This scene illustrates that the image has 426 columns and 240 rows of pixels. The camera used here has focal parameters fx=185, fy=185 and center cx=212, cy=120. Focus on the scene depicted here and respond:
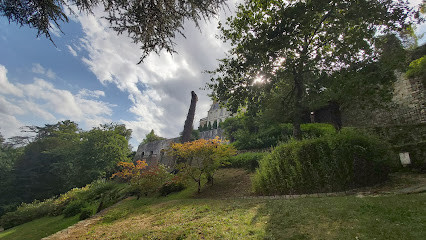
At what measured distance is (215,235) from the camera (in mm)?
3131

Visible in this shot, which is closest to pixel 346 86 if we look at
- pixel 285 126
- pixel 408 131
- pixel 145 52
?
pixel 408 131

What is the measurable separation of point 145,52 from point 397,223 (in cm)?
553

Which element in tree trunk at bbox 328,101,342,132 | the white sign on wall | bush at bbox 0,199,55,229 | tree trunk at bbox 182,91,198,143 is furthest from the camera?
tree trunk at bbox 182,91,198,143

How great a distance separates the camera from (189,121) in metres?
17.3

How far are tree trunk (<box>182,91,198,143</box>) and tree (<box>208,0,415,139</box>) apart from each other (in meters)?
7.45

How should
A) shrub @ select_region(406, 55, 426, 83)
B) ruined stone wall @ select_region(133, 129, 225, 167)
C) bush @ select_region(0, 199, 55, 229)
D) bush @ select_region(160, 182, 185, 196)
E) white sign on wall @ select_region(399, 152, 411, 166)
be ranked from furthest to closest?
ruined stone wall @ select_region(133, 129, 225, 167) < bush @ select_region(0, 199, 55, 229) < shrub @ select_region(406, 55, 426, 83) < bush @ select_region(160, 182, 185, 196) < white sign on wall @ select_region(399, 152, 411, 166)

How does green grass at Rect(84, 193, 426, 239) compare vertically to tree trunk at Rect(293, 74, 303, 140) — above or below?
below

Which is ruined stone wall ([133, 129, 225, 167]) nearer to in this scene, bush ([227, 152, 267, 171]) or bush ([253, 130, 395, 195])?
bush ([227, 152, 267, 171])

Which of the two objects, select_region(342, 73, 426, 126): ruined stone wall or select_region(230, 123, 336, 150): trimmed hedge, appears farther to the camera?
select_region(230, 123, 336, 150): trimmed hedge

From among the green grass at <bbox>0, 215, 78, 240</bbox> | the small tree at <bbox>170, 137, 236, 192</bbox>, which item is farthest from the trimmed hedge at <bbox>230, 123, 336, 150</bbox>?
the green grass at <bbox>0, 215, 78, 240</bbox>

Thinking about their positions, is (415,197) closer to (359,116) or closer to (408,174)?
(408,174)

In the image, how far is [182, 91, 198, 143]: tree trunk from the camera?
55.2 feet

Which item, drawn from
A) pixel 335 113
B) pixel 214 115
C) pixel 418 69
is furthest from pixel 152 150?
pixel 418 69

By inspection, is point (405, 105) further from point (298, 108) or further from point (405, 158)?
point (298, 108)
